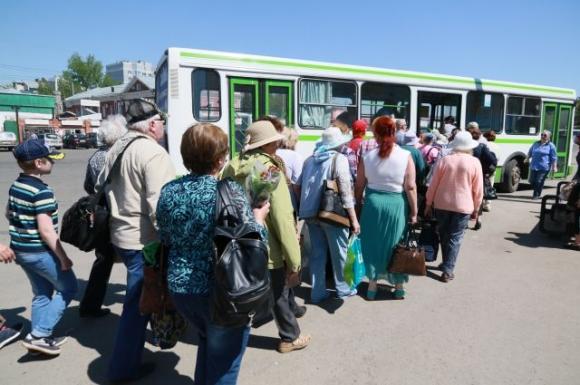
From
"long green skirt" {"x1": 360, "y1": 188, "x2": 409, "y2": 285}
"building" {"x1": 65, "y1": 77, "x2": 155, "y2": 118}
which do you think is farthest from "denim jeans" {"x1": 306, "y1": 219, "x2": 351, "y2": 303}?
"building" {"x1": 65, "y1": 77, "x2": 155, "y2": 118}

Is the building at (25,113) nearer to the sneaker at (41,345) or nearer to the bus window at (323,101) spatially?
the bus window at (323,101)

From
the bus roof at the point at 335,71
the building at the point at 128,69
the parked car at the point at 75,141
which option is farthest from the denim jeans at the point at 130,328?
the building at the point at 128,69

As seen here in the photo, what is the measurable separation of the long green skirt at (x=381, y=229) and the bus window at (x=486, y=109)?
302 inches

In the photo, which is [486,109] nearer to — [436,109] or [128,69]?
[436,109]

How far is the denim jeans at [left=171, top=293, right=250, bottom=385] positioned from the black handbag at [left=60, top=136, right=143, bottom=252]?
3.75 ft

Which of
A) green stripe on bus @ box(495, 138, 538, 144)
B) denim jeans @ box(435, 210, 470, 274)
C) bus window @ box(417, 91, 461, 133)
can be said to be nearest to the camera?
denim jeans @ box(435, 210, 470, 274)

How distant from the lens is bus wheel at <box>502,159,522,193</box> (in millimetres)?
11430

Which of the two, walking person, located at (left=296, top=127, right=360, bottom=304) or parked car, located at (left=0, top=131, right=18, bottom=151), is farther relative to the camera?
parked car, located at (left=0, top=131, right=18, bottom=151)

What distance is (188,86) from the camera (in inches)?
285

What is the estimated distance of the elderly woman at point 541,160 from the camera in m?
10.5

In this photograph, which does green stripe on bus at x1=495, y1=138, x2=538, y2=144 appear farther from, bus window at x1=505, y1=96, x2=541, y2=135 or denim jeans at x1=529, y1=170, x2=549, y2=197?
denim jeans at x1=529, y1=170, x2=549, y2=197

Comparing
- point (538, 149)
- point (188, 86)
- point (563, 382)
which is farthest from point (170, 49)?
point (538, 149)

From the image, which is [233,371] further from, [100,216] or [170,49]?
[170,49]

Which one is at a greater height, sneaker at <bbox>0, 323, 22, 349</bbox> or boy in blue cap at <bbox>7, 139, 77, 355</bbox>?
boy in blue cap at <bbox>7, 139, 77, 355</bbox>
